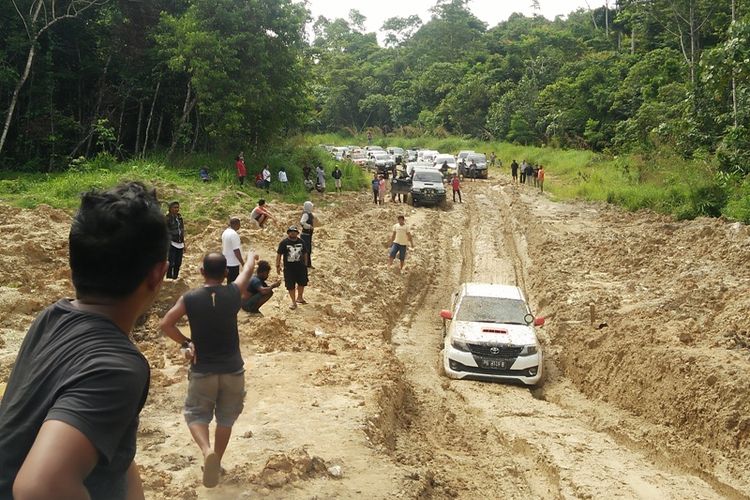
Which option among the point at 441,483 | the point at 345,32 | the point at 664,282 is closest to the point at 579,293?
the point at 664,282

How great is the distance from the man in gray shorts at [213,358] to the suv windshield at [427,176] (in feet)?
76.0

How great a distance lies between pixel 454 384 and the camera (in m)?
10.4

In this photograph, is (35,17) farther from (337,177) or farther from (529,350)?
(529,350)

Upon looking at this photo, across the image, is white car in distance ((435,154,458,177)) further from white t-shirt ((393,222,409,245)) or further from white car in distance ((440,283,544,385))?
white car in distance ((440,283,544,385))

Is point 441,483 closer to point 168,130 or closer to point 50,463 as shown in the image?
point 50,463

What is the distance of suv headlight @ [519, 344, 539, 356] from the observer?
10.6 meters

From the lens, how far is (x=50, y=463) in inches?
59.9

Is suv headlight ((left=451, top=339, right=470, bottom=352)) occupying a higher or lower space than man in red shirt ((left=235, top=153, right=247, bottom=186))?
lower

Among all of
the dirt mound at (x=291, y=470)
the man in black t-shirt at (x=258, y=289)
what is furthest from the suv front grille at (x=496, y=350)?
the dirt mound at (x=291, y=470)

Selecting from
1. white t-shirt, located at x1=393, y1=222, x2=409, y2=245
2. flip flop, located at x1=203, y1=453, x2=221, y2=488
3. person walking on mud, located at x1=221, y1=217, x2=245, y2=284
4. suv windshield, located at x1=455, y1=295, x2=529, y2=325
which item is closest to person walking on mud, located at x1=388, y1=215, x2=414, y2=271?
white t-shirt, located at x1=393, y1=222, x2=409, y2=245

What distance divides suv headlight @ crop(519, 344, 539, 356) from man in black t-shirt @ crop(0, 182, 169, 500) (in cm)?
923

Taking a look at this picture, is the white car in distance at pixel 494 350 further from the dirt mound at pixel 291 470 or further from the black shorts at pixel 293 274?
the dirt mound at pixel 291 470

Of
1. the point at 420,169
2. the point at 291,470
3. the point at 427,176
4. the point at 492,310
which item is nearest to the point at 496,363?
the point at 492,310

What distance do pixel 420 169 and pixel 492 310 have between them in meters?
17.7
